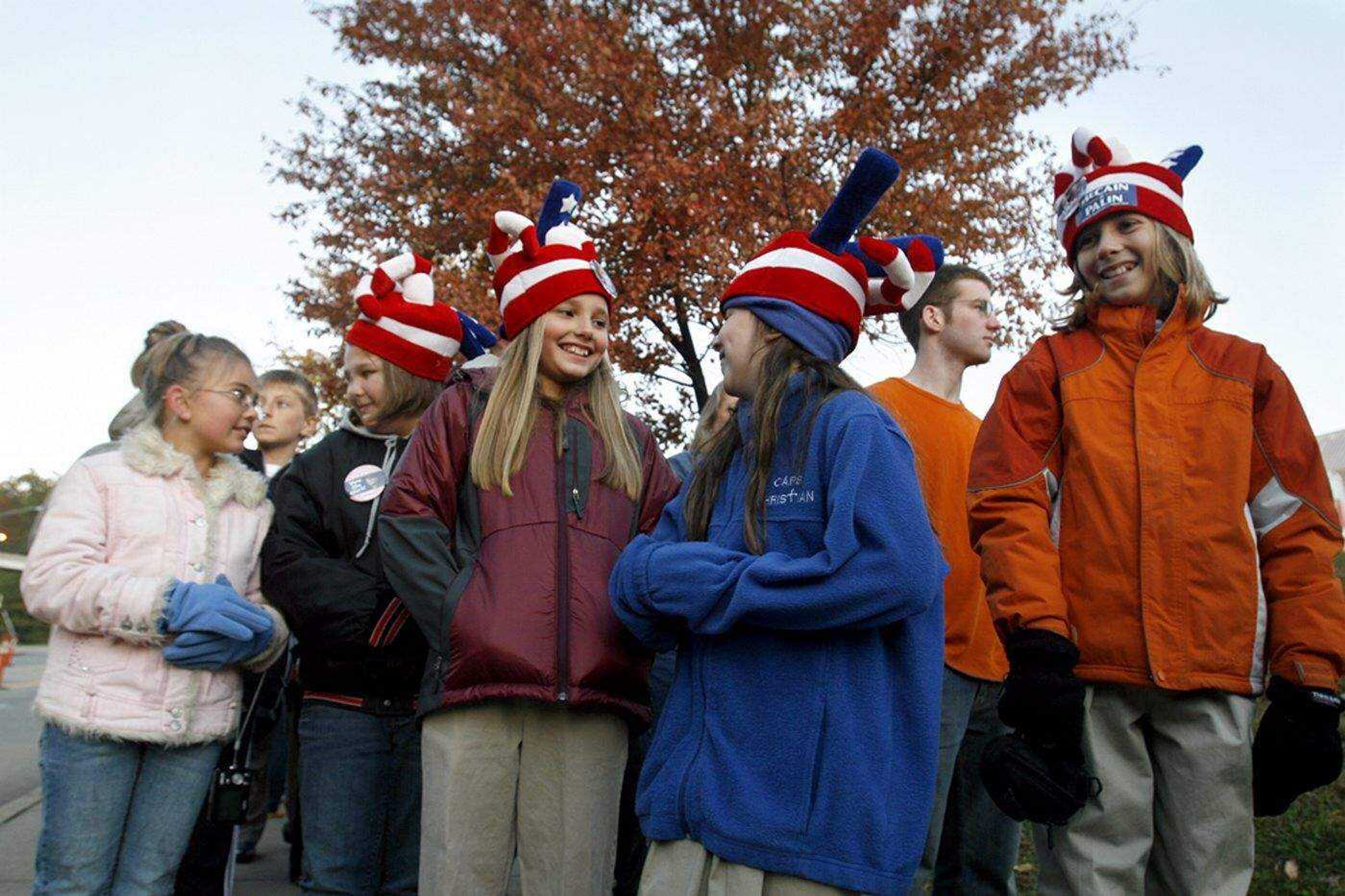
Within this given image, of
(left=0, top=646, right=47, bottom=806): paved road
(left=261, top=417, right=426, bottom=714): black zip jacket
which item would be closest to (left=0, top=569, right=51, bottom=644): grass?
(left=0, top=646, right=47, bottom=806): paved road

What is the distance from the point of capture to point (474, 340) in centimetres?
484

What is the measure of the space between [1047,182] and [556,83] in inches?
207

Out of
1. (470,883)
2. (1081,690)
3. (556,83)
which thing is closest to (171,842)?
(470,883)

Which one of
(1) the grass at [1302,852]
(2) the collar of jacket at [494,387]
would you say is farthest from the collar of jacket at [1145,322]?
(1) the grass at [1302,852]

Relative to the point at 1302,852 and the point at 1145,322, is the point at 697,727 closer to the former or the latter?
the point at 1145,322

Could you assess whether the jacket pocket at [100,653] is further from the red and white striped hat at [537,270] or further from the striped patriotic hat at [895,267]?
the striped patriotic hat at [895,267]

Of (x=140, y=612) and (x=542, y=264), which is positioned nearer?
(x=140, y=612)

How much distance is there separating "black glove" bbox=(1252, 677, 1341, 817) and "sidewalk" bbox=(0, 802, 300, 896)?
13.4 feet

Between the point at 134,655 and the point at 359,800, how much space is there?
0.75 metres

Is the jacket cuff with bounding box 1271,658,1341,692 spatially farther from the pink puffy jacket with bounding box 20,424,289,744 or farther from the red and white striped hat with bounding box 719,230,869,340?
the pink puffy jacket with bounding box 20,424,289,744

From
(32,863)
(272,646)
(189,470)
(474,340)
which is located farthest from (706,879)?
(32,863)

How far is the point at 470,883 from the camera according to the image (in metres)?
2.88

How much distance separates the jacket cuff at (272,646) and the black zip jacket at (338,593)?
0.11 feet

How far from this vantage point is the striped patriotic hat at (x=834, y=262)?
103 inches
